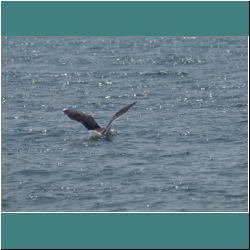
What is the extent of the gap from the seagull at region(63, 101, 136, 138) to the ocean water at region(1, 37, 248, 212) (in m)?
0.41

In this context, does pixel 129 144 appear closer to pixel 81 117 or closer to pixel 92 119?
pixel 92 119

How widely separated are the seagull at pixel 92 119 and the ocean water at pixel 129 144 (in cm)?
41

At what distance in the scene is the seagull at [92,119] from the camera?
22.6 meters

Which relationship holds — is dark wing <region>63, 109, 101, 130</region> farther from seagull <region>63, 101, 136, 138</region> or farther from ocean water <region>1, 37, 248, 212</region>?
ocean water <region>1, 37, 248, 212</region>

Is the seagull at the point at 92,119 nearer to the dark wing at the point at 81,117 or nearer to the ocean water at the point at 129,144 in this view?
the dark wing at the point at 81,117

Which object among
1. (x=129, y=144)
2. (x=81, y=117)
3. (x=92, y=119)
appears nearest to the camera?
(x=81, y=117)

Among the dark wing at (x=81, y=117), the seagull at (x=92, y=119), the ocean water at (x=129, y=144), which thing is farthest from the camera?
the dark wing at (x=81, y=117)

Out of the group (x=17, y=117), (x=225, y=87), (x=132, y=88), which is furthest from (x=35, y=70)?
(x=17, y=117)

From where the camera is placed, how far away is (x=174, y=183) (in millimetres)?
18891

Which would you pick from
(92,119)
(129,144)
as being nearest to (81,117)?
(92,119)

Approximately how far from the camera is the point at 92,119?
23688 millimetres

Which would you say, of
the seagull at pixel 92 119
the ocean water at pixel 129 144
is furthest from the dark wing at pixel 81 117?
the ocean water at pixel 129 144

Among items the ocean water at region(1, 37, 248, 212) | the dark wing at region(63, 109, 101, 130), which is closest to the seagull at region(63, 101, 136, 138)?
the dark wing at region(63, 109, 101, 130)

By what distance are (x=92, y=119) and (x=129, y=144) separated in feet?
4.80
